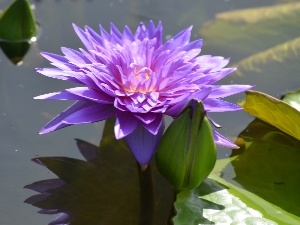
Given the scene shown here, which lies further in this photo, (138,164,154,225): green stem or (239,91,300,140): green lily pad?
(239,91,300,140): green lily pad

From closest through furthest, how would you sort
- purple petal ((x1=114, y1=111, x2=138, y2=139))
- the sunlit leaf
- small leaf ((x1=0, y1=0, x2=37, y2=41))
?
purple petal ((x1=114, y1=111, x2=138, y2=139))
small leaf ((x1=0, y1=0, x2=37, y2=41))
the sunlit leaf

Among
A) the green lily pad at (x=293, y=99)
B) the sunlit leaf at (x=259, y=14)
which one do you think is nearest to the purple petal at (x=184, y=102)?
the green lily pad at (x=293, y=99)

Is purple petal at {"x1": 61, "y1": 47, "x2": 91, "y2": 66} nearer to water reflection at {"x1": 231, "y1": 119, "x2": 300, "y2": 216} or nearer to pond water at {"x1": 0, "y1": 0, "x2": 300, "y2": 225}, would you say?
pond water at {"x1": 0, "y1": 0, "x2": 300, "y2": 225}

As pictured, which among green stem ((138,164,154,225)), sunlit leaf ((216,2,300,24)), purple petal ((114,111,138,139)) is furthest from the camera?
sunlit leaf ((216,2,300,24))

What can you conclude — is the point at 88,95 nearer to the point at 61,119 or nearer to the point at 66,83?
the point at 61,119

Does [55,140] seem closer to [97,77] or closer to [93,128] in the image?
[93,128]

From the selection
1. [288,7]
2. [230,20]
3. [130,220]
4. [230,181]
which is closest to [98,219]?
[130,220]

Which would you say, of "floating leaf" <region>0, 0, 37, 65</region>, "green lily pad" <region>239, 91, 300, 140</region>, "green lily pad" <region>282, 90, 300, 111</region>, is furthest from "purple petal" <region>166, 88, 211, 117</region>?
"floating leaf" <region>0, 0, 37, 65</region>

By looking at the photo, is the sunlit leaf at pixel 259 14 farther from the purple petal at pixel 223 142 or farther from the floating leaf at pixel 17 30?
the purple petal at pixel 223 142
